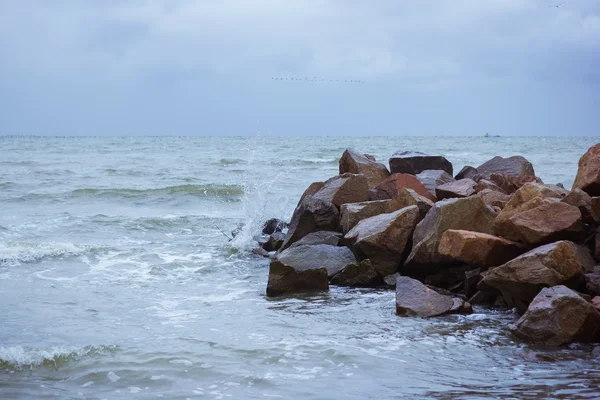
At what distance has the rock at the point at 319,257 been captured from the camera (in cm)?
743

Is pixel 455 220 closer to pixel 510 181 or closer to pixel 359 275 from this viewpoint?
pixel 359 275

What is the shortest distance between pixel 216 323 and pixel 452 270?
8.13 feet

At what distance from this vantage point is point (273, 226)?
439 inches

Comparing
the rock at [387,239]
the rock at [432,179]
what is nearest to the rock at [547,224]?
the rock at [387,239]

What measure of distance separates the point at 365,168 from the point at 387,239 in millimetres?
3263

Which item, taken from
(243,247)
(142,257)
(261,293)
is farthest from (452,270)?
(142,257)

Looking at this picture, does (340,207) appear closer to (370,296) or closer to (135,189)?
(370,296)

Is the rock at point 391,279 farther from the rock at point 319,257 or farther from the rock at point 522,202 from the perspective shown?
the rock at point 522,202

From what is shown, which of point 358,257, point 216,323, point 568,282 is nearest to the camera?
point 568,282

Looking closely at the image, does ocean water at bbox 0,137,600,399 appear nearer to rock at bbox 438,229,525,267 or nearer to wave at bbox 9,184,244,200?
rock at bbox 438,229,525,267

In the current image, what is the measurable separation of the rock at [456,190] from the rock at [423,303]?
2.48 meters

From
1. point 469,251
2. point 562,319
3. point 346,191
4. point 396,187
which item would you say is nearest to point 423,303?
point 469,251

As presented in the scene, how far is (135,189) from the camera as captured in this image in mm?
18828

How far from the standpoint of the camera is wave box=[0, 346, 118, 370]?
4773 millimetres
